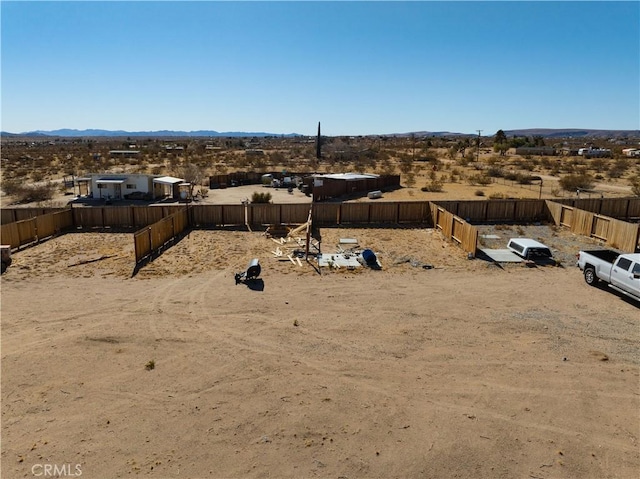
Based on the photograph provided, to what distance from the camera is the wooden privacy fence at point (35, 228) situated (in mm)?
23188

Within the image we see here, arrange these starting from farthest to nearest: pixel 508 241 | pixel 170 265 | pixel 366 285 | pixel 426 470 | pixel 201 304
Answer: pixel 508 241, pixel 170 265, pixel 366 285, pixel 201 304, pixel 426 470

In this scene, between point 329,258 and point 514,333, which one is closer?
point 514,333

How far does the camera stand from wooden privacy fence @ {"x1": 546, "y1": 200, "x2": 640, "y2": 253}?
22.9m

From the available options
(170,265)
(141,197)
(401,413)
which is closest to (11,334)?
(170,265)

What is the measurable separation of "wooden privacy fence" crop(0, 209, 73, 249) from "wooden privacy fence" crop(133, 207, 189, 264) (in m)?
6.98

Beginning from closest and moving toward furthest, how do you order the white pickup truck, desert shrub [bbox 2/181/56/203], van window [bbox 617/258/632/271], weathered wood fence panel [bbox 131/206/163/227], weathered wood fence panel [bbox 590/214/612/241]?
the white pickup truck
van window [bbox 617/258/632/271]
weathered wood fence panel [bbox 590/214/612/241]
weathered wood fence panel [bbox 131/206/163/227]
desert shrub [bbox 2/181/56/203]

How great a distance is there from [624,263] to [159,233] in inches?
816

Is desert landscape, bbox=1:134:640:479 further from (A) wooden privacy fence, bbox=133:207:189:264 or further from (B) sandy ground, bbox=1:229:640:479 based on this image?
(A) wooden privacy fence, bbox=133:207:189:264

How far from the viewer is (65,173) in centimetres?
5931

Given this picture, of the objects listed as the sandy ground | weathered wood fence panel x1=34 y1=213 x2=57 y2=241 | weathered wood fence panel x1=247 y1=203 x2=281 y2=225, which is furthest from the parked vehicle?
weathered wood fence panel x1=247 y1=203 x2=281 y2=225

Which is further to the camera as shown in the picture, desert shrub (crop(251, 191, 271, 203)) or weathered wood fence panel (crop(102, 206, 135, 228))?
desert shrub (crop(251, 191, 271, 203))

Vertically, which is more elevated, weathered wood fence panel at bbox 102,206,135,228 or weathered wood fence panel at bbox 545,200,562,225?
weathered wood fence panel at bbox 545,200,562,225

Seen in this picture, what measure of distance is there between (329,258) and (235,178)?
1255 inches

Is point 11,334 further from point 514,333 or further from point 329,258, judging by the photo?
point 514,333
